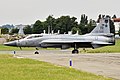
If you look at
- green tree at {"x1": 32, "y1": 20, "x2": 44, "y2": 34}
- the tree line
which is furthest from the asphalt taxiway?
green tree at {"x1": 32, "y1": 20, "x2": 44, "y2": 34}

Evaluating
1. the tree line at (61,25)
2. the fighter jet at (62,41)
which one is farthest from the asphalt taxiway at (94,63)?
the tree line at (61,25)

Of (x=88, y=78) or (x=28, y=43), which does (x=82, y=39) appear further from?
(x=88, y=78)

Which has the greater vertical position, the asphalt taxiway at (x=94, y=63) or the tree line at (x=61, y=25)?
the tree line at (x=61, y=25)

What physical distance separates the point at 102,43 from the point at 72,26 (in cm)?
12309

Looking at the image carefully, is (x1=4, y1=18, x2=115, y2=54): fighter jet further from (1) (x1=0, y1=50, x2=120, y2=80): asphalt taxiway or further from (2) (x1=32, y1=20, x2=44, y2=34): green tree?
(2) (x1=32, y1=20, x2=44, y2=34): green tree

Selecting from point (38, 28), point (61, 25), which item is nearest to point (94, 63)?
point (61, 25)

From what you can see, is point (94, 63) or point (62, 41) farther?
point (62, 41)

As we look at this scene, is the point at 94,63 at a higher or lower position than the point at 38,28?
lower

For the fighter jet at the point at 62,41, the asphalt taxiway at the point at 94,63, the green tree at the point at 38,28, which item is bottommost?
the asphalt taxiway at the point at 94,63

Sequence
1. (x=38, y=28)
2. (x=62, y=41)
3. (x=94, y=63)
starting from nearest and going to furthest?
(x=94, y=63)
(x=62, y=41)
(x=38, y=28)

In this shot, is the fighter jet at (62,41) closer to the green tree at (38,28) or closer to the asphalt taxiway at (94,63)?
the asphalt taxiway at (94,63)

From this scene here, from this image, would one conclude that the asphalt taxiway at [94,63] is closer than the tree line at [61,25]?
Yes

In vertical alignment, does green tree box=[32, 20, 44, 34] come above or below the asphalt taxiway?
above

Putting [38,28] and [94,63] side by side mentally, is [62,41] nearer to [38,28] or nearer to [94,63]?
[94,63]
